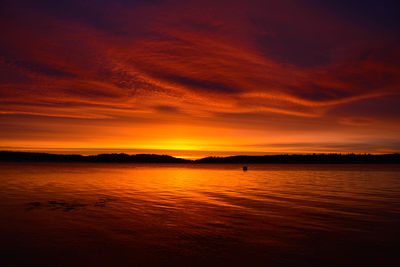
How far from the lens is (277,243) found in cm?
1238

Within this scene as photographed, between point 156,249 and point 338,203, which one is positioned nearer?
point 156,249

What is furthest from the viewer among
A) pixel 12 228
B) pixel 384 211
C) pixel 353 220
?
pixel 384 211

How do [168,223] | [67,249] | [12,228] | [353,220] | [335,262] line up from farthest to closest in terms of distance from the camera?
1. [353,220]
2. [168,223]
3. [12,228]
4. [67,249]
5. [335,262]

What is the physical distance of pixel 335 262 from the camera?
1031cm

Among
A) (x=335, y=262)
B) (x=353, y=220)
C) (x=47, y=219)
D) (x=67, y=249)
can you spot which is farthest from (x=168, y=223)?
(x=353, y=220)

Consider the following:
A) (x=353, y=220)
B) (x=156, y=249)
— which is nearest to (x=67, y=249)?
(x=156, y=249)

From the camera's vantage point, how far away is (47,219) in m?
16.5

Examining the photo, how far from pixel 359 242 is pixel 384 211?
31.2ft

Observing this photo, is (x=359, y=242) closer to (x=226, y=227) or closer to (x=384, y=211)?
(x=226, y=227)

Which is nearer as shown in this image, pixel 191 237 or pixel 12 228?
pixel 191 237

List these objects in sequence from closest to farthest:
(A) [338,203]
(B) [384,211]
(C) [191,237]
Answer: (C) [191,237]
(B) [384,211]
(A) [338,203]

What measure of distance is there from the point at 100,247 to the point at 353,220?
14733mm

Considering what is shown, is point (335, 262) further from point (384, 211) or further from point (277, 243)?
point (384, 211)

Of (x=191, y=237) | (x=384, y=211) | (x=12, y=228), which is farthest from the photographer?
(x=384, y=211)
